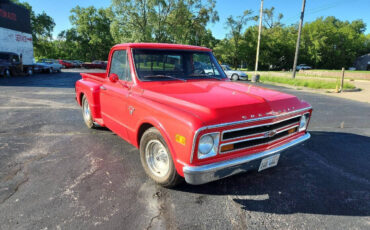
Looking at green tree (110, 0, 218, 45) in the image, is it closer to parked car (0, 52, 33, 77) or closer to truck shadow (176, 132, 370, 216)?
parked car (0, 52, 33, 77)

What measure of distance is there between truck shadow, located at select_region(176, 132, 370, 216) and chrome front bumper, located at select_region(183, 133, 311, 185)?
21.1 inches

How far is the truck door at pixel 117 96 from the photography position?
3422mm

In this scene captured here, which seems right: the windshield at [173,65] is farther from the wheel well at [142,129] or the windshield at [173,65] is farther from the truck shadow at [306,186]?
the truck shadow at [306,186]

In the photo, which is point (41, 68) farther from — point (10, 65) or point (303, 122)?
point (303, 122)

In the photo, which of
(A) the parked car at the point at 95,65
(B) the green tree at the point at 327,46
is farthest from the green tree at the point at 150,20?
(B) the green tree at the point at 327,46

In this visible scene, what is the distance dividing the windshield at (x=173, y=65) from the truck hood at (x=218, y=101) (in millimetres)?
282

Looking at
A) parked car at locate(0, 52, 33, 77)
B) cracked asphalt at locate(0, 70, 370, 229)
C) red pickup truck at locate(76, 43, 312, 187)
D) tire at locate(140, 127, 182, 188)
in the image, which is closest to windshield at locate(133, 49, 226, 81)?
red pickup truck at locate(76, 43, 312, 187)

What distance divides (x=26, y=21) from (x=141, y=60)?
3026 cm

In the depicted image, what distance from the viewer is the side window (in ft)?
11.7

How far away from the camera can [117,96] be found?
3.55 m

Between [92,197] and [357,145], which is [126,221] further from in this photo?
[357,145]

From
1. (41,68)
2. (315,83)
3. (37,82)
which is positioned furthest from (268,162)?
(41,68)

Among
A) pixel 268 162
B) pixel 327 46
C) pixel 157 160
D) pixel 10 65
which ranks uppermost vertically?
pixel 327 46

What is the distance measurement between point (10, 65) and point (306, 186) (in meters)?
21.5
